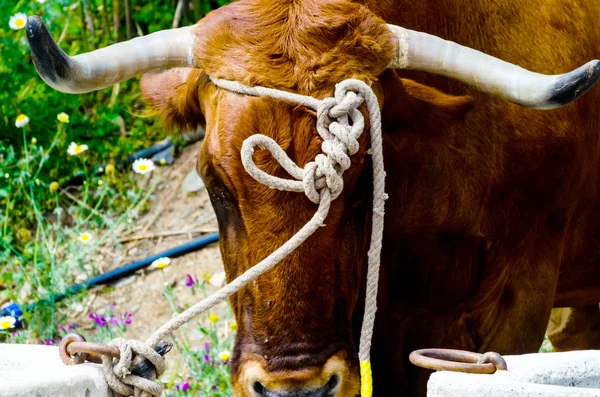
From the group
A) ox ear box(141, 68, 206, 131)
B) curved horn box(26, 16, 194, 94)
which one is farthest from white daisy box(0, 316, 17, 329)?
curved horn box(26, 16, 194, 94)

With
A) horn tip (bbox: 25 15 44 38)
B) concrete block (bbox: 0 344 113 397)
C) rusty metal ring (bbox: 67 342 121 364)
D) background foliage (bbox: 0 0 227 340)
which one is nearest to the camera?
concrete block (bbox: 0 344 113 397)

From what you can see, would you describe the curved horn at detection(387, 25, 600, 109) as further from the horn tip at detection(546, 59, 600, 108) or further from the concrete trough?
the concrete trough

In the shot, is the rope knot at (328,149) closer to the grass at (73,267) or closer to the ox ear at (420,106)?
the ox ear at (420,106)

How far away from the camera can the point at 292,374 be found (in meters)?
3.39

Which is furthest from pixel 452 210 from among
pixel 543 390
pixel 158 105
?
pixel 543 390

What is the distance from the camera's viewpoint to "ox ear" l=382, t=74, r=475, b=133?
12.2 feet

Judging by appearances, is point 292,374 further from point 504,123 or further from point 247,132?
point 504,123

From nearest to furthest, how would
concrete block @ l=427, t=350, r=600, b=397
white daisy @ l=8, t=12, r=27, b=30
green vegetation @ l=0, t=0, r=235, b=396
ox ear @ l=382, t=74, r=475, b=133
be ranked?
concrete block @ l=427, t=350, r=600, b=397 < ox ear @ l=382, t=74, r=475, b=133 < green vegetation @ l=0, t=0, r=235, b=396 < white daisy @ l=8, t=12, r=27, b=30

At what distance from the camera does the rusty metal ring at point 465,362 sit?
258 centimetres

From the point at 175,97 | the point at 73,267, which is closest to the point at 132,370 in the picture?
the point at 175,97

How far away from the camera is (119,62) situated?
367 cm

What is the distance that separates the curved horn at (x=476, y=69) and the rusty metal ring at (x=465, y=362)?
3.65ft

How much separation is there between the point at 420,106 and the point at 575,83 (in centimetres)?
62

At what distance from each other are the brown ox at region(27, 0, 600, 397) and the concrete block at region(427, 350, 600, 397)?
949 mm
